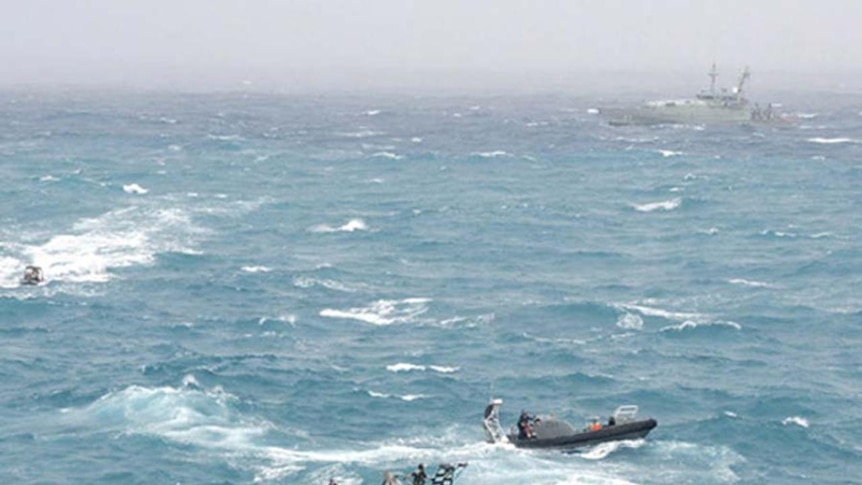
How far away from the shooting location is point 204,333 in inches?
4043


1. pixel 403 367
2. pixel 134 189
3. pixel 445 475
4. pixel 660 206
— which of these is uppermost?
pixel 134 189

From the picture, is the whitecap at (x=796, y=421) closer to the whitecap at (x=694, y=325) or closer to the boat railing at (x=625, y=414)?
the boat railing at (x=625, y=414)

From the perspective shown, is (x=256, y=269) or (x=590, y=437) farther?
(x=256, y=269)

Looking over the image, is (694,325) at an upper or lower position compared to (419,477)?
lower

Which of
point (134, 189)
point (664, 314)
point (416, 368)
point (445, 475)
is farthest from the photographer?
point (134, 189)

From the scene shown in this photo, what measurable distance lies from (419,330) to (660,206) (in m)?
61.7

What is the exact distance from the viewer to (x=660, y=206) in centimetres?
15738

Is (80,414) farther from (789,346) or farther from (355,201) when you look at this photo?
(355,201)

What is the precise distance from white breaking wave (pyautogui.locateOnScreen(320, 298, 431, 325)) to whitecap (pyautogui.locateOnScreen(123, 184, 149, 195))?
6439cm

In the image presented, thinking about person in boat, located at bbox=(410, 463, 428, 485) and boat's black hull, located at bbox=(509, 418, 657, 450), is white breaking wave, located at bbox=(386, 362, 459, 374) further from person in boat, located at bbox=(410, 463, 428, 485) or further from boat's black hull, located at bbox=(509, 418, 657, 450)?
person in boat, located at bbox=(410, 463, 428, 485)

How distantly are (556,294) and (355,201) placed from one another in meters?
51.5

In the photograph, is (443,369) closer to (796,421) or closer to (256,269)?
(796,421)

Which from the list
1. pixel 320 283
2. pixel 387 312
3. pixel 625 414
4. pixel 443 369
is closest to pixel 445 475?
pixel 625 414

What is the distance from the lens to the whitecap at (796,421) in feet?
273
